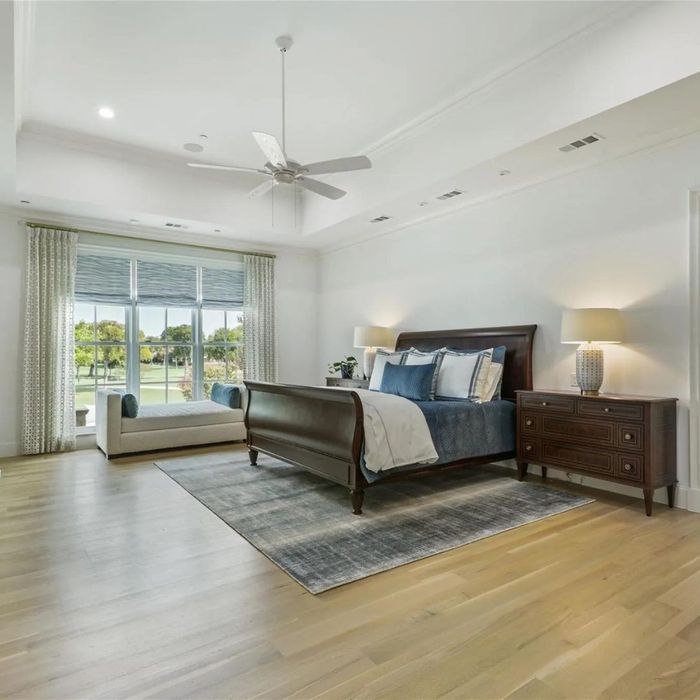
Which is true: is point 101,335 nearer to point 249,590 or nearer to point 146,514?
point 146,514

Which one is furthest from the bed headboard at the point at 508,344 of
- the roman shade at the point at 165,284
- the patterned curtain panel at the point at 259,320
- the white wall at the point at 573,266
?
the roman shade at the point at 165,284

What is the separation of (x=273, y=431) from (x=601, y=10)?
3.96m

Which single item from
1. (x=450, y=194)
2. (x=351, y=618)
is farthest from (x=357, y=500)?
(x=450, y=194)

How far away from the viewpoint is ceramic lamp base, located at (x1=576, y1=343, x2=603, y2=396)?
3732mm

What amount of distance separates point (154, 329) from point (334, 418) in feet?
13.1

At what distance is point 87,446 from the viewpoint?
19.1 feet

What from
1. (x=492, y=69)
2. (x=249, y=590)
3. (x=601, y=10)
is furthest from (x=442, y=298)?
(x=249, y=590)

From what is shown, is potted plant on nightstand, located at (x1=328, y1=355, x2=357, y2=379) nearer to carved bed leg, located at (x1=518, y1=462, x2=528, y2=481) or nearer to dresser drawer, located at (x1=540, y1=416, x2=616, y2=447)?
carved bed leg, located at (x1=518, y1=462, x2=528, y2=481)

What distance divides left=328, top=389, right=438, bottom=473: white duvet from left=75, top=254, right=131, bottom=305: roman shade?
4.15m

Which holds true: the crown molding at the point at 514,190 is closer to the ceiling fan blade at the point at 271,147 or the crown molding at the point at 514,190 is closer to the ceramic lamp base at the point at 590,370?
the ceramic lamp base at the point at 590,370

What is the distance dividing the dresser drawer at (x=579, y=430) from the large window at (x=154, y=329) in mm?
4622

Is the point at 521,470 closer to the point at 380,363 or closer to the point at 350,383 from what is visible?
the point at 380,363

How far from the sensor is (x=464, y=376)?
4.48 meters

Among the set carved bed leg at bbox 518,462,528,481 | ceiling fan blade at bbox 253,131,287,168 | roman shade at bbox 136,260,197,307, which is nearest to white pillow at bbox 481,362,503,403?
carved bed leg at bbox 518,462,528,481
